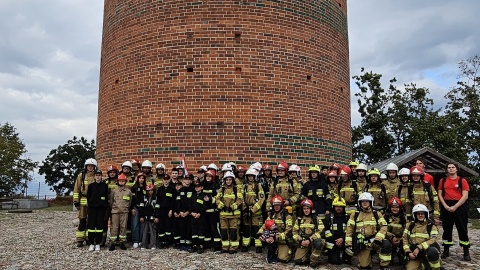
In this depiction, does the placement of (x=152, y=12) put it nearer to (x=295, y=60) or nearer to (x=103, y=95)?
(x=103, y=95)

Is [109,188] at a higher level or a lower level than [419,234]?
higher

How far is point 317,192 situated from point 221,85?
11.4 ft

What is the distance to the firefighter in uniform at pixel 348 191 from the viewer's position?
25.2ft

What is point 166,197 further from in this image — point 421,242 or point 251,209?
point 421,242

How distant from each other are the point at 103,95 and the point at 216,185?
4803 mm

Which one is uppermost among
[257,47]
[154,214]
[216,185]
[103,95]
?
[257,47]

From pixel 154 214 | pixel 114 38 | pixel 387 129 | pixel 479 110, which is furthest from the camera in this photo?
pixel 387 129

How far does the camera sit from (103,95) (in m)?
11.4

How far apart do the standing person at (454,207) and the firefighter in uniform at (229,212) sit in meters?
3.64

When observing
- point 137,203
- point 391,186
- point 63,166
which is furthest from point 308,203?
point 63,166

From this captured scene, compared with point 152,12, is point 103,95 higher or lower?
lower

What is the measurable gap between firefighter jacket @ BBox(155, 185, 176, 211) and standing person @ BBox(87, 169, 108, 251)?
1.02 metres

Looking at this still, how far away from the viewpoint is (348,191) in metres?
7.76

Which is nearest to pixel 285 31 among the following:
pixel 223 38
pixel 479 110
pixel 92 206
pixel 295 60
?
pixel 295 60
